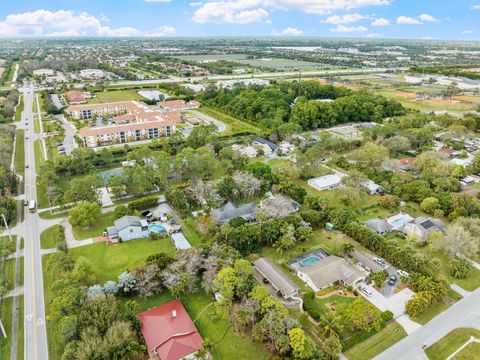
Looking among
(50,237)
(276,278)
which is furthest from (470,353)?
(50,237)

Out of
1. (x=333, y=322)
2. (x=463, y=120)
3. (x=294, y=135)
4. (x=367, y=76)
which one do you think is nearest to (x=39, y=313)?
(x=333, y=322)

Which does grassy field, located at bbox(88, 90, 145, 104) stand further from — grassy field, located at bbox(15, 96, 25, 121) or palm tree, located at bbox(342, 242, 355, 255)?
palm tree, located at bbox(342, 242, 355, 255)

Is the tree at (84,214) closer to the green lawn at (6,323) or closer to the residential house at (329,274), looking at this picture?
the green lawn at (6,323)

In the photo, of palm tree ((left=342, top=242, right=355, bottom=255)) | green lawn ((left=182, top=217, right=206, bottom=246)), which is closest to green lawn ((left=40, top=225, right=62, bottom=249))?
green lawn ((left=182, top=217, right=206, bottom=246))

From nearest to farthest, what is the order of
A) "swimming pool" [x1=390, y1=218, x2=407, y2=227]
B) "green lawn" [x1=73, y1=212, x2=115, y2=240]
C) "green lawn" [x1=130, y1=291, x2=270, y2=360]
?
"green lawn" [x1=130, y1=291, x2=270, y2=360], "green lawn" [x1=73, y1=212, x2=115, y2=240], "swimming pool" [x1=390, y1=218, x2=407, y2=227]

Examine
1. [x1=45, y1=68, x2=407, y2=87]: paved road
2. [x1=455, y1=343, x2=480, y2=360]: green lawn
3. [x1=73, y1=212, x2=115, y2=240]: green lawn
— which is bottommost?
[x1=455, y1=343, x2=480, y2=360]: green lawn

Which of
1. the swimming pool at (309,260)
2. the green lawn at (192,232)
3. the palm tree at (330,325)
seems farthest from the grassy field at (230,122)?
the palm tree at (330,325)

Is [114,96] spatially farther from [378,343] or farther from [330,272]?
[378,343]
